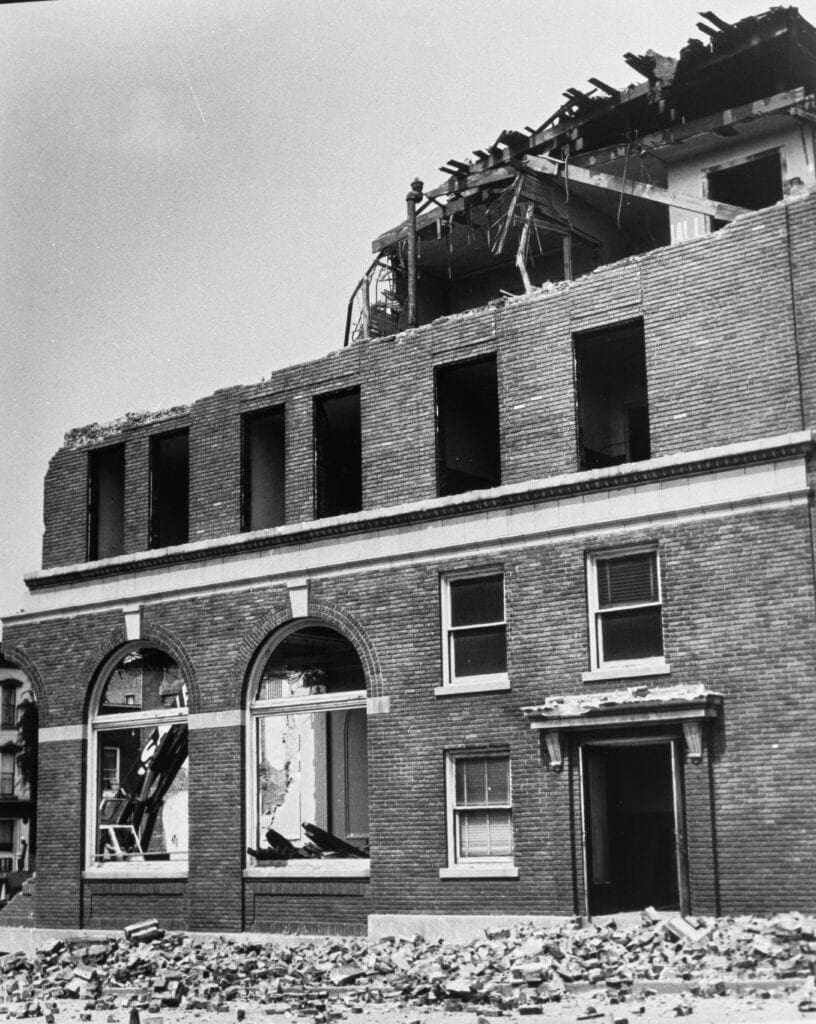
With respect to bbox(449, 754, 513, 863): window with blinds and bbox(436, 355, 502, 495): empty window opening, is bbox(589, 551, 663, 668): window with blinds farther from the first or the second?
bbox(436, 355, 502, 495): empty window opening

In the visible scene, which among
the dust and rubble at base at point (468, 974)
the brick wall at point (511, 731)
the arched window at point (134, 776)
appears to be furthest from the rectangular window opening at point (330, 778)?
the dust and rubble at base at point (468, 974)

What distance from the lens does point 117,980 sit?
808 inches

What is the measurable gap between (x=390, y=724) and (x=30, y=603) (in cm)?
937

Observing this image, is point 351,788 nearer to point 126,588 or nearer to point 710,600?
point 126,588

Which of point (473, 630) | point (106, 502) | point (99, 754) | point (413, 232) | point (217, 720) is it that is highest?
point (413, 232)

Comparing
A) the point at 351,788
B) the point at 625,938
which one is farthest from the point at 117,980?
the point at 351,788

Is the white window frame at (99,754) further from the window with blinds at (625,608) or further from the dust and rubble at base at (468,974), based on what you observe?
the window with blinds at (625,608)

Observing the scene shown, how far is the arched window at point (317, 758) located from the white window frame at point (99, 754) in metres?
2.06

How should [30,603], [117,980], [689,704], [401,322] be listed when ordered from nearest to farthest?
[689,704], [117,980], [30,603], [401,322]

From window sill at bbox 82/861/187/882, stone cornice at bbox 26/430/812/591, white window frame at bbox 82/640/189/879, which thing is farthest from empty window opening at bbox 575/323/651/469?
window sill at bbox 82/861/187/882

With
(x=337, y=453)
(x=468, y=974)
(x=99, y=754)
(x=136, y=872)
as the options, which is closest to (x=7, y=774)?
(x=99, y=754)

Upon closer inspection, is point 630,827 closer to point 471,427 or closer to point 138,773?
point 471,427

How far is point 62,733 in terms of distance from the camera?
27141 mm

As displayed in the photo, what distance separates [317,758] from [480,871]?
12575 millimetres
